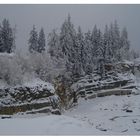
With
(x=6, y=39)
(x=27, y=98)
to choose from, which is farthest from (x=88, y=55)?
(x=27, y=98)

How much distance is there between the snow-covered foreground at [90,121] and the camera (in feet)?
47.3

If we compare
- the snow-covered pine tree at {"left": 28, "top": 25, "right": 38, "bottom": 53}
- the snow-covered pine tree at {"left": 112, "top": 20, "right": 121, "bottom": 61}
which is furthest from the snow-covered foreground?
the snow-covered pine tree at {"left": 112, "top": 20, "right": 121, "bottom": 61}

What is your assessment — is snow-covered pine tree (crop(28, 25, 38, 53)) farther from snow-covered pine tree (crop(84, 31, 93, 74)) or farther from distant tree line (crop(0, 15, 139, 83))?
snow-covered pine tree (crop(84, 31, 93, 74))

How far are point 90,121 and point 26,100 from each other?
5231 millimetres

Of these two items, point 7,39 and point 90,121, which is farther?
point 7,39

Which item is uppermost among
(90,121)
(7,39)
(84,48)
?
(7,39)

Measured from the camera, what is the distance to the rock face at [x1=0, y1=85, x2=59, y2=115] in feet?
98.5

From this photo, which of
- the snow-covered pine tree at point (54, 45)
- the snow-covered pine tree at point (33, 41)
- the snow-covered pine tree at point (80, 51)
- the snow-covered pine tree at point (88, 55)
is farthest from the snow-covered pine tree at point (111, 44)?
the snow-covered pine tree at point (33, 41)

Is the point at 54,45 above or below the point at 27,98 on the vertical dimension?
above

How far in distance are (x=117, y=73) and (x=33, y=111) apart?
20739mm

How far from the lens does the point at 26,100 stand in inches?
1225

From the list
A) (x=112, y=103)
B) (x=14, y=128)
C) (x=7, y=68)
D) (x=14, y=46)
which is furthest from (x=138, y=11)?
(x=14, y=46)

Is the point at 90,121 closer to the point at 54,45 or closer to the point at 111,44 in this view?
the point at 54,45

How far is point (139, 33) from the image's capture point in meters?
34.3
